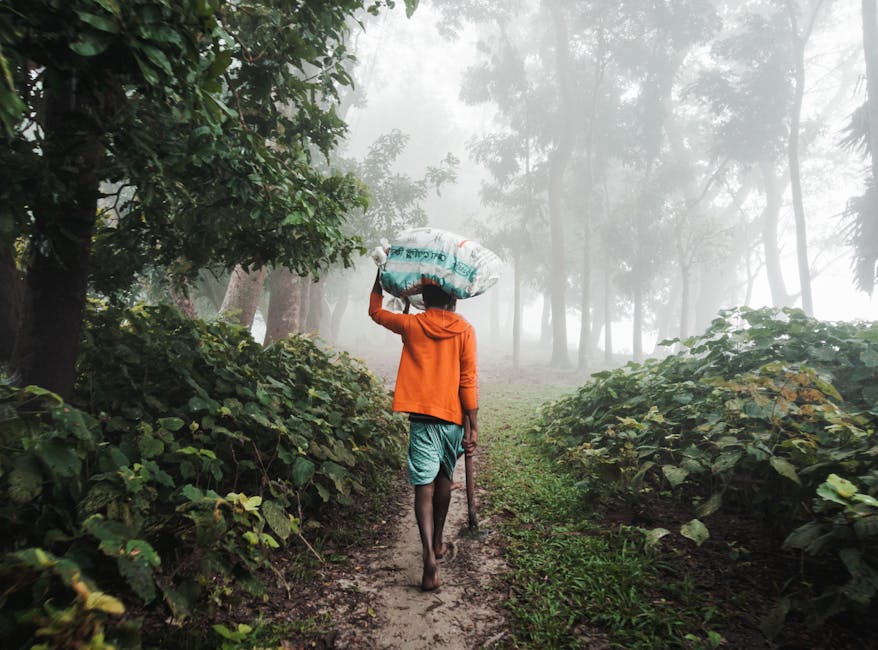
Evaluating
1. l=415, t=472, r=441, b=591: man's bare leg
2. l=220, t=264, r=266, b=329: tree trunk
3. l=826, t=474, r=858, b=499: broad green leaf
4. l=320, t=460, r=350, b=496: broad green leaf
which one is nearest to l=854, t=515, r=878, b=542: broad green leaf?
l=826, t=474, r=858, b=499: broad green leaf

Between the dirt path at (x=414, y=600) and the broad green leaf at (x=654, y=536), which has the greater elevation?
the broad green leaf at (x=654, y=536)

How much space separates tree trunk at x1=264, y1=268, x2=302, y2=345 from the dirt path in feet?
19.1

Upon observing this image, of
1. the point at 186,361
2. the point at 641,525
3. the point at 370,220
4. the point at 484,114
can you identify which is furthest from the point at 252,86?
the point at 484,114

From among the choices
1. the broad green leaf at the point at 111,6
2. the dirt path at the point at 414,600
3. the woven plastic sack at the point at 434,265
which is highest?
the broad green leaf at the point at 111,6

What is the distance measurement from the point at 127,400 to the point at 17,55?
2272mm

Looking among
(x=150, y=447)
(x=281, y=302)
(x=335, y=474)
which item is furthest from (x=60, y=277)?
(x=281, y=302)

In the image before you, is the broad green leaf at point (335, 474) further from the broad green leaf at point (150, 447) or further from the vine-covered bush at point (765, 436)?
the vine-covered bush at point (765, 436)

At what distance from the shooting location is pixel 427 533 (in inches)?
111

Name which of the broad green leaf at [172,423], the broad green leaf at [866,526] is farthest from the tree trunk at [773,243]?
the broad green leaf at [172,423]

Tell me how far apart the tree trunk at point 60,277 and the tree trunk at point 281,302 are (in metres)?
5.36

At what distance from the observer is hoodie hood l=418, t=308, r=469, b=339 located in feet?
9.90

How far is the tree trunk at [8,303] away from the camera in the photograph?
3.95 m

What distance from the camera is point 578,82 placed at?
68.3 feet

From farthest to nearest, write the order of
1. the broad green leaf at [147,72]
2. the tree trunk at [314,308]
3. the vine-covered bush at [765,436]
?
the tree trunk at [314,308]
the vine-covered bush at [765,436]
the broad green leaf at [147,72]
